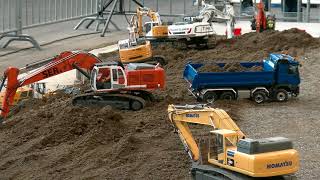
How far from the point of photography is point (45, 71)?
19.4m

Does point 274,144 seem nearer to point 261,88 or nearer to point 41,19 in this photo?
point 261,88

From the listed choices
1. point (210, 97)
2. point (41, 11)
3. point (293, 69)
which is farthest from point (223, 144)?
point (41, 11)

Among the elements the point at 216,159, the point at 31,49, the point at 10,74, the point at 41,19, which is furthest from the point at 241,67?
the point at 41,19

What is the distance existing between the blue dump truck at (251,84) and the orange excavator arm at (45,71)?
125 inches

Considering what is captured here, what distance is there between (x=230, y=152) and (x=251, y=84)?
8547mm

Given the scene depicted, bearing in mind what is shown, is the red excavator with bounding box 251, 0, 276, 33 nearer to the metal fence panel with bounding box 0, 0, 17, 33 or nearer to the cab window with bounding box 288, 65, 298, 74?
the metal fence panel with bounding box 0, 0, 17, 33

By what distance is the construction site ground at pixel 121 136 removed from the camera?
14.1 meters

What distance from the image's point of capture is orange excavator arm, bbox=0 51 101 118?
60.7 ft

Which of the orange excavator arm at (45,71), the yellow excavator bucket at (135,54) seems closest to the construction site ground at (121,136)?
the orange excavator arm at (45,71)

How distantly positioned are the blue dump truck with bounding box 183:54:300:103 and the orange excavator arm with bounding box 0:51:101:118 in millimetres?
3173

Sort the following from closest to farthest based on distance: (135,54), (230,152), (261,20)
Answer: (230,152) < (135,54) < (261,20)

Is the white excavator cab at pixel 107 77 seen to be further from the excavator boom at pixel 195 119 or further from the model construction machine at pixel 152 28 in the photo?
the model construction machine at pixel 152 28

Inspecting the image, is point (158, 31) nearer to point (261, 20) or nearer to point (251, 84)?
point (261, 20)

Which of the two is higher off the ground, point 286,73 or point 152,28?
point 152,28
